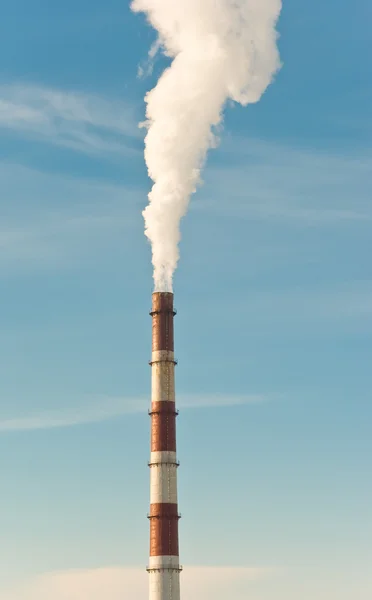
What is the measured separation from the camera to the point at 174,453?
57.0 metres

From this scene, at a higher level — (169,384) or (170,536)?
(169,384)

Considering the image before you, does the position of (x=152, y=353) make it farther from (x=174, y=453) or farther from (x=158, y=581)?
(x=158, y=581)

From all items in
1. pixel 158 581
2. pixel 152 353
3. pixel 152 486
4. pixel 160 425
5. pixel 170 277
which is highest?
pixel 170 277

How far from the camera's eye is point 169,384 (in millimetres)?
57969

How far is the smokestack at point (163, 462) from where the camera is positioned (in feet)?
180

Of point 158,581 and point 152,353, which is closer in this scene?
point 158,581

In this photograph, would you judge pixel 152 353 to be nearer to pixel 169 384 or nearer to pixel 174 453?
pixel 169 384

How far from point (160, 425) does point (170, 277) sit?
33.0ft

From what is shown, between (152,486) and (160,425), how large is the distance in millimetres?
3929

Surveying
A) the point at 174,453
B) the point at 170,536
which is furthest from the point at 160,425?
the point at 170,536

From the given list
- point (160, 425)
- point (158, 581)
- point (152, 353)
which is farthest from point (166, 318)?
point (158, 581)

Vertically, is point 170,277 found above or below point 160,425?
above

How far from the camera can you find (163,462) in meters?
56.4

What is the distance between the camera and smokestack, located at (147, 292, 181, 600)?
5497 centimetres
